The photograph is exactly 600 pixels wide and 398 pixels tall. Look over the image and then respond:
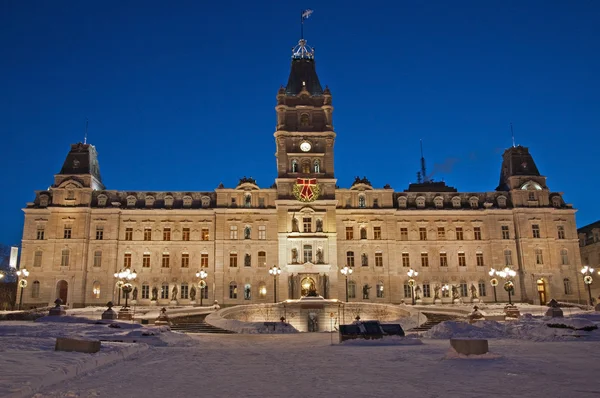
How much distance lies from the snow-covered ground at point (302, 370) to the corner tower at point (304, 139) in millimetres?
38543

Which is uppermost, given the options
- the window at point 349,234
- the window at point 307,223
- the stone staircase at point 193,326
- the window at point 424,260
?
the window at point 307,223

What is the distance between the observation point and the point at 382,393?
11148 millimetres

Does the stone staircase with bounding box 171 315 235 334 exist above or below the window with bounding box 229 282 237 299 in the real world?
below

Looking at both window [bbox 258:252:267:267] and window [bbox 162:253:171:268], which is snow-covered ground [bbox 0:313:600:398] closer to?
window [bbox 258:252:267:267]

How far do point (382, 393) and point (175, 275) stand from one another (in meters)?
51.4

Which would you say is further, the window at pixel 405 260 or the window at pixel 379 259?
the window at pixel 405 260

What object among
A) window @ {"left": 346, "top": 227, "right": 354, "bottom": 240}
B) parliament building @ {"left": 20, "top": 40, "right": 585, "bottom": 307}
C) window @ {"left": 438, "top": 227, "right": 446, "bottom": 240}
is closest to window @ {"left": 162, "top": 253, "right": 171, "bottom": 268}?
parliament building @ {"left": 20, "top": 40, "right": 585, "bottom": 307}

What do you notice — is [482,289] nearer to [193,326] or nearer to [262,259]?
[262,259]

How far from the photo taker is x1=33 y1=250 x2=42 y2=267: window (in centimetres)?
5868

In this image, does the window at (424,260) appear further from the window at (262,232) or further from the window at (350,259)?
the window at (262,232)

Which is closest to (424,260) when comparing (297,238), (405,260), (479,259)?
(405,260)

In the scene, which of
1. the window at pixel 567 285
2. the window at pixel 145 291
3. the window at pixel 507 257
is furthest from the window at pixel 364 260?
the window at pixel 145 291

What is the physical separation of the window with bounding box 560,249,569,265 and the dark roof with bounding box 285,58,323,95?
34.0 metres

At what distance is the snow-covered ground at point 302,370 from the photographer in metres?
11.3
